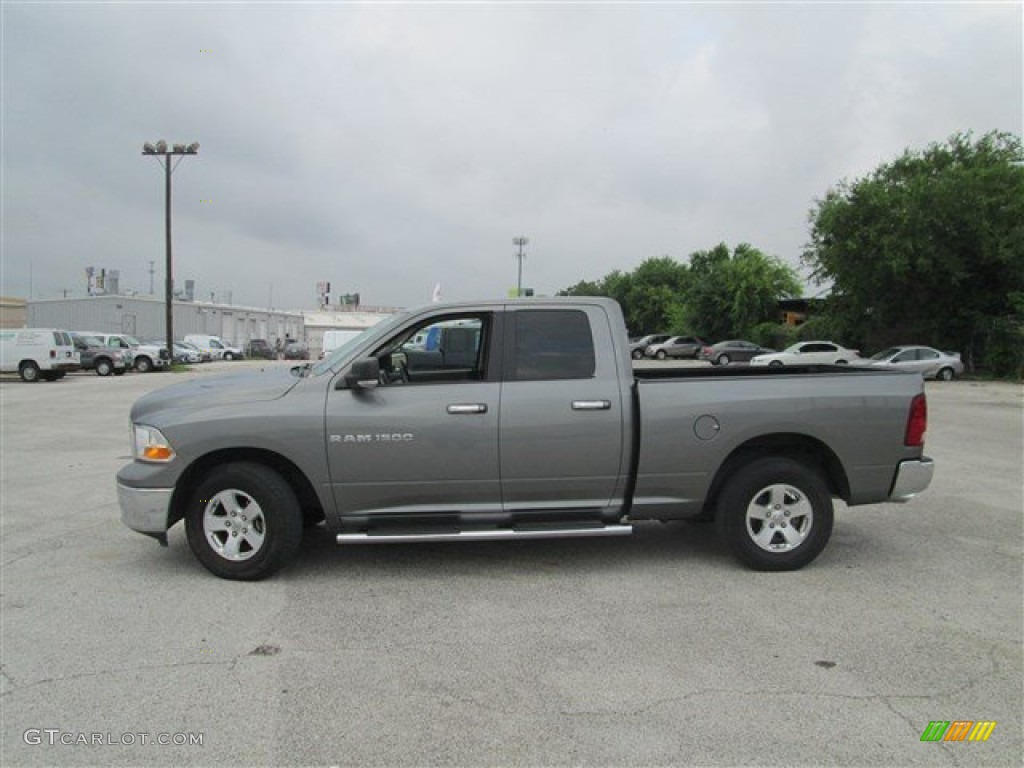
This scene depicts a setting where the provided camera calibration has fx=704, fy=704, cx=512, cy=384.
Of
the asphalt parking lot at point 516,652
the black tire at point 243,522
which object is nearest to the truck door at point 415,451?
the black tire at point 243,522

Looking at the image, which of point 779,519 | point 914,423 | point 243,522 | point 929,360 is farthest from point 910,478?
point 929,360

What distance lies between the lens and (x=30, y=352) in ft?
81.9

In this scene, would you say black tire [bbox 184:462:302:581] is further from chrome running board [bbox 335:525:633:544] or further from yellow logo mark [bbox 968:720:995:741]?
yellow logo mark [bbox 968:720:995:741]

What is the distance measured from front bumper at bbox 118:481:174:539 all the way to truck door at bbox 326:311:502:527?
1156 millimetres

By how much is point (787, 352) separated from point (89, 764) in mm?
35136

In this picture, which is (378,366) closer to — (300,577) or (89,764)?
(300,577)

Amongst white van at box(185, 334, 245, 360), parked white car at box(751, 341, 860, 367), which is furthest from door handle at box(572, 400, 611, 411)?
white van at box(185, 334, 245, 360)

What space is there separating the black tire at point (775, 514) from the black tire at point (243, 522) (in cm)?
304

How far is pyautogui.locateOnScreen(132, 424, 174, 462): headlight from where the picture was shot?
4.73 m

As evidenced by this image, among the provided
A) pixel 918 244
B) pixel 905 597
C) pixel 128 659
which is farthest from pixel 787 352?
pixel 128 659

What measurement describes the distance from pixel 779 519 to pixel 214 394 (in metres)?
4.08

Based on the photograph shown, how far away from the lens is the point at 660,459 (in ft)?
16.1

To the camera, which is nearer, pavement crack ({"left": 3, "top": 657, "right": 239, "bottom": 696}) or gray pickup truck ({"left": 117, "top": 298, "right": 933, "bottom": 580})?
pavement crack ({"left": 3, "top": 657, "right": 239, "bottom": 696})

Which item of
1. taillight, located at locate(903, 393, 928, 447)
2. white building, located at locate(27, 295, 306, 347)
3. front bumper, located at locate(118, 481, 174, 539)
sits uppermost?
white building, located at locate(27, 295, 306, 347)
